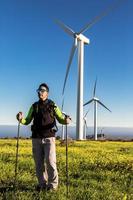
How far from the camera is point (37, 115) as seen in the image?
11.8m

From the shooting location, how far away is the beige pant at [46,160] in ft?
37.9

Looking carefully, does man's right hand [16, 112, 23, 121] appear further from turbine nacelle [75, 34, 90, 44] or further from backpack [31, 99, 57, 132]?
turbine nacelle [75, 34, 90, 44]

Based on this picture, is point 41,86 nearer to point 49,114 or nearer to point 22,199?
point 49,114

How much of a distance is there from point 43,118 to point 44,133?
0.37 meters

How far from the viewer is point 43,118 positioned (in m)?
11.8

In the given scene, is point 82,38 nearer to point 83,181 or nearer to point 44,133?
point 83,181

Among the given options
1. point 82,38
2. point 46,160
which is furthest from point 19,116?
point 82,38

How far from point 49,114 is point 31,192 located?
195cm

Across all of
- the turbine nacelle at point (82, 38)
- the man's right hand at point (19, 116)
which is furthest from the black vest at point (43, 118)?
the turbine nacelle at point (82, 38)

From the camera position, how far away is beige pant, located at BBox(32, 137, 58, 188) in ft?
37.9

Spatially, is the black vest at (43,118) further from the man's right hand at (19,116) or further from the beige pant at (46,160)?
the man's right hand at (19,116)

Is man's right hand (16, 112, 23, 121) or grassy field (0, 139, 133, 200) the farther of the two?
man's right hand (16, 112, 23, 121)

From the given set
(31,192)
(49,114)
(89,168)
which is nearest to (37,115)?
(49,114)

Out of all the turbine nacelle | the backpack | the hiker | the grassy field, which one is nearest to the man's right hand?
the hiker
